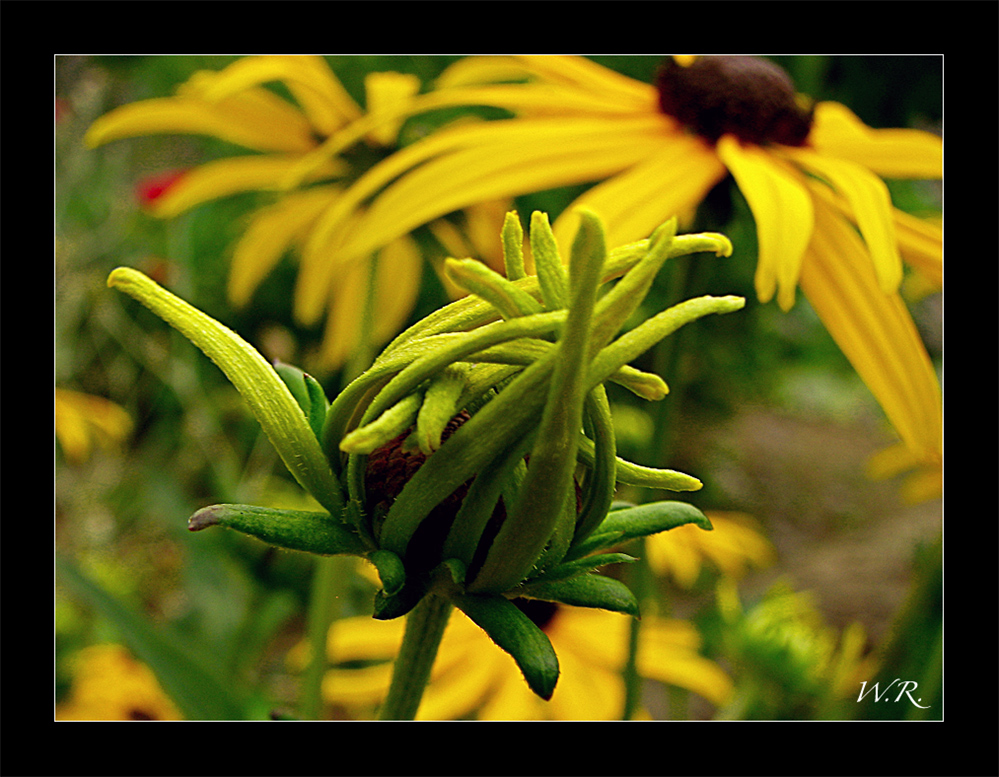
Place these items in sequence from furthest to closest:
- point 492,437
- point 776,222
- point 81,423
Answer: point 81,423
point 776,222
point 492,437

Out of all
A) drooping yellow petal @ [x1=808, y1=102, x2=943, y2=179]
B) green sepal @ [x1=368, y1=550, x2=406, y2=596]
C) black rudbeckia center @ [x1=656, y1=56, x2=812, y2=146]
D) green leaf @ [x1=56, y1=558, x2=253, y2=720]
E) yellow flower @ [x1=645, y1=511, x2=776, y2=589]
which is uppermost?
black rudbeckia center @ [x1=656, y1=56, x2=812, y2=146]

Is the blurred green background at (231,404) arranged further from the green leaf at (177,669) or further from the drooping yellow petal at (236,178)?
the drooping yellow petal at (236,178)

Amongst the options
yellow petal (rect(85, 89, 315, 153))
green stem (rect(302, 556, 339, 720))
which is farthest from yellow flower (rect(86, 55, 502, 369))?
green stem (rect(302, 556, 339, 720))

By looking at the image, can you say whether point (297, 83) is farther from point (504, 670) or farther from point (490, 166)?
point (504, 670)

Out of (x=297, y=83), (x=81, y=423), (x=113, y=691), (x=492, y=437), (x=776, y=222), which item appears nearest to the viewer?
(x=492, y=437)

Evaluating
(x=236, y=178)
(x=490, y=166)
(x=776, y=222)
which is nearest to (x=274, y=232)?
(x=236, y=178)

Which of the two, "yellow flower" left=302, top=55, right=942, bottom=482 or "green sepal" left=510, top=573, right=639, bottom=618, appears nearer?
"green sepal" left=510, top=573, right=639, bottom=618

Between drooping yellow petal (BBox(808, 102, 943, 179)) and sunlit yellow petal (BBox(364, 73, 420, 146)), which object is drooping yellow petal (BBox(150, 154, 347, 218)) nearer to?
sunlit yellow petal (BBox(364, 73, 420, 146))

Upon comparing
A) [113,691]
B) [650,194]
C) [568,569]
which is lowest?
[113,691]
